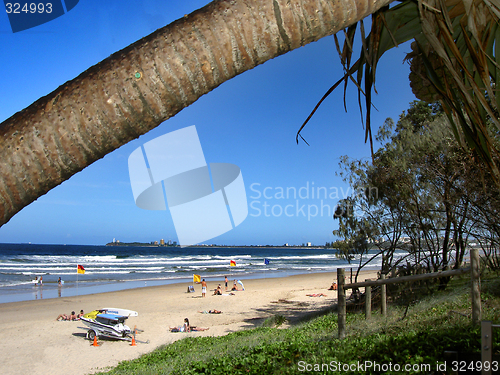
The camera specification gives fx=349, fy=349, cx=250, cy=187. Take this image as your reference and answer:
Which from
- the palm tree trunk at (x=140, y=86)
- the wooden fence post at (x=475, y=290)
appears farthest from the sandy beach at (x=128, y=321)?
the palm tree trunk at (x=140, y=86)

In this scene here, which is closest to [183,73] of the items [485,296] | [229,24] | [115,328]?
[229,24]

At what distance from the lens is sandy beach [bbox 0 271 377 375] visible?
10.2 meters

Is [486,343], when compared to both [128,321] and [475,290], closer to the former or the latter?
[475,290]

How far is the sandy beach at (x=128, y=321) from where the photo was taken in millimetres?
10172

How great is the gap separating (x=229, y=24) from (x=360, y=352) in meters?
3.73

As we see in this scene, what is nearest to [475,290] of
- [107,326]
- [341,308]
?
[341,308]

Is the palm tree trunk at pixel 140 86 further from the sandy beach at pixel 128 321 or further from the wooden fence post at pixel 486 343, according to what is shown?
the sandy beach at pixel 128 321

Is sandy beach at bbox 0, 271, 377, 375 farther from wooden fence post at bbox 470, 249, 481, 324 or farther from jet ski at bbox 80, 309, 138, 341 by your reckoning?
wooden fence post at bbox 470, 249, 481, 324

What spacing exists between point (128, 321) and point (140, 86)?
53.1 feet

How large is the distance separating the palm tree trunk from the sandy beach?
9782mm

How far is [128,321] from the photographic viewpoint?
599 inches

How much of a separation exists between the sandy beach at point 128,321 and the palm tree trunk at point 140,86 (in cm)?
978

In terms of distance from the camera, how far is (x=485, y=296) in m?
6.94

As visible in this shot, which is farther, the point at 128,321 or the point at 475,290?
the point at 128,321
